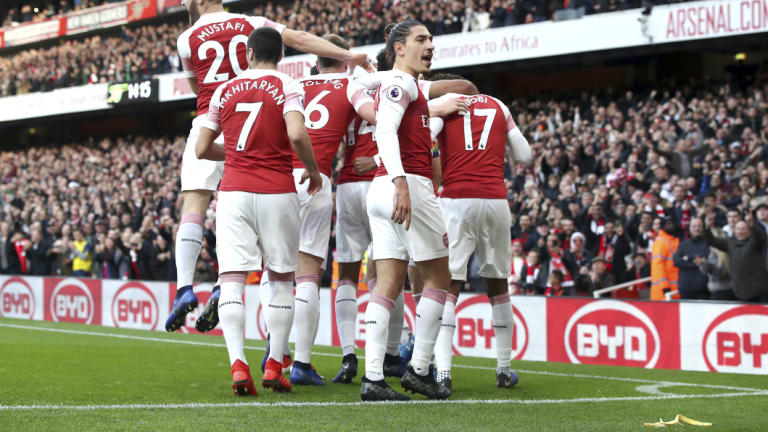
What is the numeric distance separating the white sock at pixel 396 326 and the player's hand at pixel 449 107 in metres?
1.31

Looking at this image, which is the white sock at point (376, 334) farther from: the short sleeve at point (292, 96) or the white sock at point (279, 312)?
the short sleeve at point (292, 96)

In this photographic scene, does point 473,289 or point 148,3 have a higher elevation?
point 148,3

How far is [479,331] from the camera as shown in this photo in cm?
1150

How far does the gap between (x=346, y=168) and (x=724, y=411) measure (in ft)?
10.0

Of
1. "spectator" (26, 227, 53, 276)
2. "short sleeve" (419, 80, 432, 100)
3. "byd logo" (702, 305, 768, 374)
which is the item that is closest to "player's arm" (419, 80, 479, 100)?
"short sleeve" (419, 80, 432, 100)

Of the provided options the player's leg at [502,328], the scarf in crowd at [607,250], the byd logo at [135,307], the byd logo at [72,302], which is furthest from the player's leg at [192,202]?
the byd logo at [72,302]

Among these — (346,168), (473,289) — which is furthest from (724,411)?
(473,289)

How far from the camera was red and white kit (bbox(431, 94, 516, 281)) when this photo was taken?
696 cm

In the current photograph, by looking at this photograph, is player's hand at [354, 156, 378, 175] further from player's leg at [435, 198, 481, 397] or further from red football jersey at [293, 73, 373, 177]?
player's leg at [435, 198, 481, 397]

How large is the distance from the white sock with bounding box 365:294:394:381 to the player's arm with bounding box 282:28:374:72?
5.55 feet

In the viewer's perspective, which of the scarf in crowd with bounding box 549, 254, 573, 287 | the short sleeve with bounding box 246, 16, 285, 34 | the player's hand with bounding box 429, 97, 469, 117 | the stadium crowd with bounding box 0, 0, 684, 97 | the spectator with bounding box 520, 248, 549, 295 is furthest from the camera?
the stadium crowd with bounding box 0, 0, 684, 97

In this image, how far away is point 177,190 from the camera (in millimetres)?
23984

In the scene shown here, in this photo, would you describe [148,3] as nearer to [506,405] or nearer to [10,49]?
[10,49]

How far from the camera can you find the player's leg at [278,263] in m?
6.00
